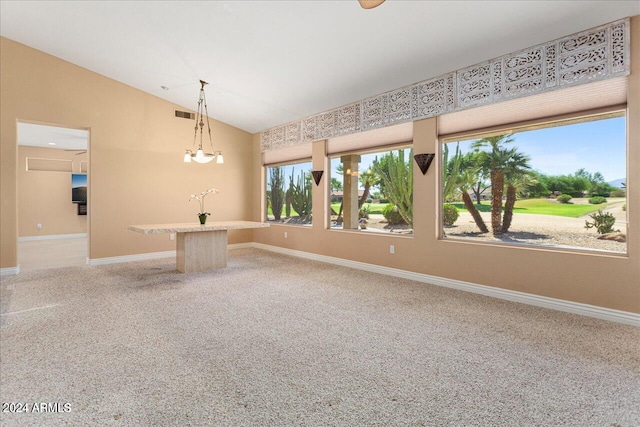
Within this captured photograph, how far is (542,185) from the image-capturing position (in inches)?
142

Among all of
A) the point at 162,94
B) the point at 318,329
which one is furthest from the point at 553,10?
the point at 162,94

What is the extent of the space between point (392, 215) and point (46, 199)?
951cm

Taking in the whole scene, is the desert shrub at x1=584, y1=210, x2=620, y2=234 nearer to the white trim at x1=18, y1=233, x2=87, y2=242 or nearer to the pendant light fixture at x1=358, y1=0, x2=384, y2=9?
the pendant light fixture at x1=358, y1=0, x2=384, y2=9

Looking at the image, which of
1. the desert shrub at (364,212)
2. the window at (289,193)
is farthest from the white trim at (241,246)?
the desert shrub at (364,212)

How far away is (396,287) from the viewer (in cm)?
408

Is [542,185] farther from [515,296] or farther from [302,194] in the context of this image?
[302,194]

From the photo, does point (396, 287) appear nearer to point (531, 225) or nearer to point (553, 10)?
point (531, 225)

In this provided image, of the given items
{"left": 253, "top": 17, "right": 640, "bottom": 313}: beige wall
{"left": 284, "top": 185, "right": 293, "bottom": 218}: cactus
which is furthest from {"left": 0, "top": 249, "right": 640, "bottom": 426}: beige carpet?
{"left": 284, "top": 185, "right": 293, "bottom": 218}: cactus

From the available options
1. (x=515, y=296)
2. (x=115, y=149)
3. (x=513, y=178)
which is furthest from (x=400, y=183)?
(x=115, y=149)

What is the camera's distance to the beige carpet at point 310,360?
166 cm

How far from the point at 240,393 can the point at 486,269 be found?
3148mm

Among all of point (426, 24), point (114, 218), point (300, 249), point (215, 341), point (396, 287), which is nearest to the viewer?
point (215, 341)

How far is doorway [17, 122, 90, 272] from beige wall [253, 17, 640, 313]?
265 inches

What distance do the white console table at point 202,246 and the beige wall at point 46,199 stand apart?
19.7ft
